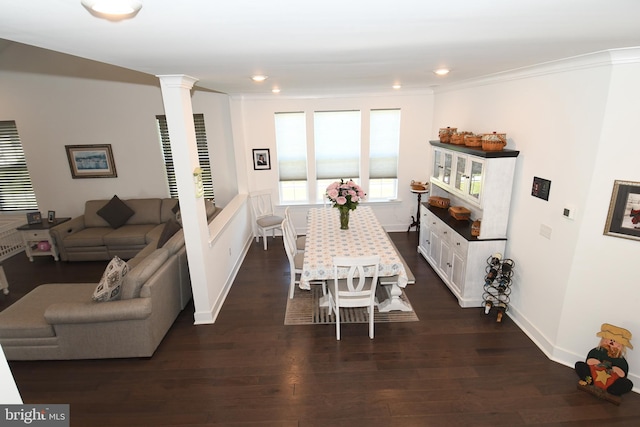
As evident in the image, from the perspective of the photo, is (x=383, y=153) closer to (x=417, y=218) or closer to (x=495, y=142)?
(x=417, y=218)

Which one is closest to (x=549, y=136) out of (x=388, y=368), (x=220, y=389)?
(x=388, y=368)

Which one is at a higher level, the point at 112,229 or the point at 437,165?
the point at 437,165

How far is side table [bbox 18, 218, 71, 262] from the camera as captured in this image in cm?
575

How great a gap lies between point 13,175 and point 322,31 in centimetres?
766

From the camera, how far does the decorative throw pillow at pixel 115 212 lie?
6.02 metres

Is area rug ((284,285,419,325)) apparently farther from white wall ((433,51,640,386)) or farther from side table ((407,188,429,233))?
side table ((407,188,429,233))

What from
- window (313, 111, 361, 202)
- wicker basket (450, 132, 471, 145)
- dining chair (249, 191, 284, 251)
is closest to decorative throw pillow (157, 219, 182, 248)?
dining chair (249, 191, 284, 251)

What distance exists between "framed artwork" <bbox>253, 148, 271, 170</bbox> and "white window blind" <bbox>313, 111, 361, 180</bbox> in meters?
0.93

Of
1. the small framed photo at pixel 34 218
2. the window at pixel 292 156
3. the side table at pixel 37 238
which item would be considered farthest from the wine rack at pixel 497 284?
the small framed photo at pixel 34 218

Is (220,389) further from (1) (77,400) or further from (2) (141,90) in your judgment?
(2) (141,90)

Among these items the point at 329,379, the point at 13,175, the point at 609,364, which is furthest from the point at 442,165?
the point at 13,175

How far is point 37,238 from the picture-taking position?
Answer: 19.1 feet

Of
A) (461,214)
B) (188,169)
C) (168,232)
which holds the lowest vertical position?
(168,232)

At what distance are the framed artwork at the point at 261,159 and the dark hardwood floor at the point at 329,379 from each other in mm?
3142
